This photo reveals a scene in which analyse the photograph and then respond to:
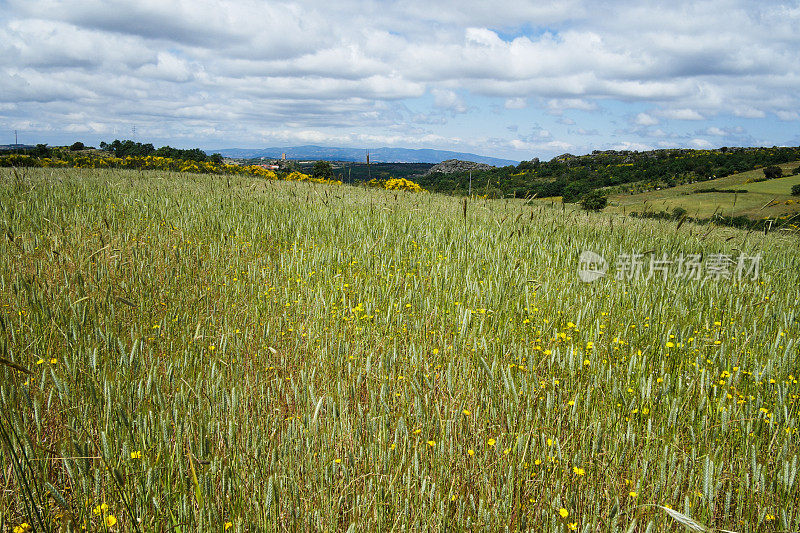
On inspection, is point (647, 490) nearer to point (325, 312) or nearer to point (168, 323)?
point (325, 312)

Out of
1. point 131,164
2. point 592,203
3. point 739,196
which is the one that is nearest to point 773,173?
point 739,196

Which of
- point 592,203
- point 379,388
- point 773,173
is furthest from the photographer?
point 773,173

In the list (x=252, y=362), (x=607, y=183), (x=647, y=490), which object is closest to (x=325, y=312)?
(x=252, y=362)

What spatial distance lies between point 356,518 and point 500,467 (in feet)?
1.80

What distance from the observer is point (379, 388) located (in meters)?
2.40

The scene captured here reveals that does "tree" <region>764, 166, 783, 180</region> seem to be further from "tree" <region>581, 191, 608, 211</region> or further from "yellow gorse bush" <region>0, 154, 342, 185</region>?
"yellow gorse bush" <region>0, 154, 342, 185</region>

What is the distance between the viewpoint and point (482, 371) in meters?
2.43

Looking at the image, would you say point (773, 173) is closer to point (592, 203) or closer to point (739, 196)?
point (739, 196)

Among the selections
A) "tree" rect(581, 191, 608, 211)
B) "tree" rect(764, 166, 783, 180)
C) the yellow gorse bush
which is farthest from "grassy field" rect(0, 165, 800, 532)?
"tree" rect(764, 166, 783, 180)

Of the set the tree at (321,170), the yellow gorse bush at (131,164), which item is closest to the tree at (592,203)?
the yellow gorse bush at (131,164)

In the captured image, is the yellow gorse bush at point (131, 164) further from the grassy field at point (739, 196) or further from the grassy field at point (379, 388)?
the grassy field at point (739, 196)

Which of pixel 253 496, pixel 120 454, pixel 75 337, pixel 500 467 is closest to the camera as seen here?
pixel 253 496

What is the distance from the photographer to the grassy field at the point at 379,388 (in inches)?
59.7

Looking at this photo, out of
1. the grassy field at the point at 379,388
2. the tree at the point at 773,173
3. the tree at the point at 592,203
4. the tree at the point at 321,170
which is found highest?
the tree at the point at 773,173
